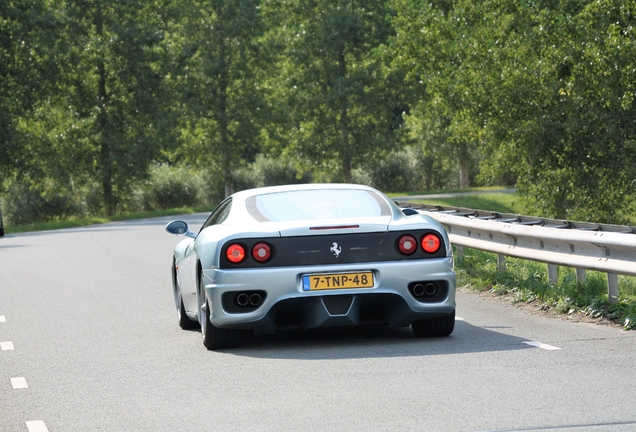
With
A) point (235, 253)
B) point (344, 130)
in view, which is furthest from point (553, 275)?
point (344, 130)

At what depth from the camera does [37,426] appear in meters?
6.41

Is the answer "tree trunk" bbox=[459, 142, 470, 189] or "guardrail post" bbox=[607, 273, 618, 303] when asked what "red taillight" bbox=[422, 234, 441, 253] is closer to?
"guardrail post" bbox=[607, 273, 618, 303]

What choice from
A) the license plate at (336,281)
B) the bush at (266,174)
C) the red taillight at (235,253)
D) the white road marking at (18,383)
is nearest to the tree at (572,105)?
the license plate at (336,281)

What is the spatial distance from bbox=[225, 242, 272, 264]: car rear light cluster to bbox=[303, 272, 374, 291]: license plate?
34 cm

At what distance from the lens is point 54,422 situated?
6504 mm

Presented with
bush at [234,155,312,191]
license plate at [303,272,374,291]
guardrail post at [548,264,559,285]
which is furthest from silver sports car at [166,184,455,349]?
bush at [234,155,312,191]

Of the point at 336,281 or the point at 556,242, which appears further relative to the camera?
the point at 556,242

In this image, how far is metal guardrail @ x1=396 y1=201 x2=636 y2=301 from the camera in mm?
10155

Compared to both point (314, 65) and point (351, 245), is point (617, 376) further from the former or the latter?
point (314, 65)

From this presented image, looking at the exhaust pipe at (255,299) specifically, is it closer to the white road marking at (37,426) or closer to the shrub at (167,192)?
the white road marking at (37,426)

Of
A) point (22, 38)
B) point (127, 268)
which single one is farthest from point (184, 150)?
point (127, 268)

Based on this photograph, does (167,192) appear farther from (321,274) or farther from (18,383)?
(18,383)

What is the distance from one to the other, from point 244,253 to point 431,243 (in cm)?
141

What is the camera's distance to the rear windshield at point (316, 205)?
940cm
